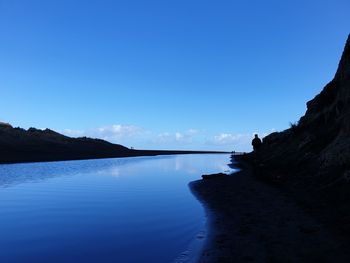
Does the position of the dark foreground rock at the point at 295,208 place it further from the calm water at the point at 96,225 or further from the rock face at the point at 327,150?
the calm water at the point at 96,225

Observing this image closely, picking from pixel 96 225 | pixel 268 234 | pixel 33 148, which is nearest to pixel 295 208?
pixel 268 234

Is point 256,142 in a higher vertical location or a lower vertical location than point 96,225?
higher

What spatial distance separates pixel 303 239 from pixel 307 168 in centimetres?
1324

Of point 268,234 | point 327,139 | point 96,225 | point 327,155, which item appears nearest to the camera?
point 268,234

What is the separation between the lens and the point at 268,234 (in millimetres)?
11664

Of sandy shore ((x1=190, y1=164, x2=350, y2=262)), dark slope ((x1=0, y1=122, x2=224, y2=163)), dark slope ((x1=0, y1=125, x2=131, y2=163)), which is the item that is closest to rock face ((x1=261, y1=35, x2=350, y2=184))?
sandy shore ((x1=190, y1=164, x2=350, y2=262))

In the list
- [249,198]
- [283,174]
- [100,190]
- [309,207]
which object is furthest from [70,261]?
[283,174]

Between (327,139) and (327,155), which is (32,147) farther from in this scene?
(327,155)

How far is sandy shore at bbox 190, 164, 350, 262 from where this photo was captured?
9.51 metres

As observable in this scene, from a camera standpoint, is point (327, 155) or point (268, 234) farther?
point (327, 155)

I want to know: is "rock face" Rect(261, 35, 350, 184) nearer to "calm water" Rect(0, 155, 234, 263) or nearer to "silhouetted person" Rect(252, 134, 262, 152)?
"calm water" Rect(0, 155, 234, 263)

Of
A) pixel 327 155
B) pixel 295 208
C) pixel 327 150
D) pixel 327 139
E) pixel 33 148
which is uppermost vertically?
pixel 33 148

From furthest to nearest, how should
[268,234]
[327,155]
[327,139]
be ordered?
[327,139] → [327,155] → [268,234]

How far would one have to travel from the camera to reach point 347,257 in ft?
29.3
